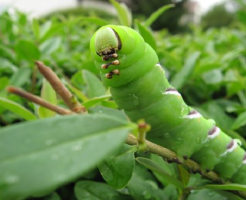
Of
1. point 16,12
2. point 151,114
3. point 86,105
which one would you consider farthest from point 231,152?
point 16,12

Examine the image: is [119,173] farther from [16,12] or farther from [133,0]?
[133,0]

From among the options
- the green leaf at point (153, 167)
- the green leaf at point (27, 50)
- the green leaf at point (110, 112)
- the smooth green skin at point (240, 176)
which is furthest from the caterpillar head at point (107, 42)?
the green leaf at point (27, 50)

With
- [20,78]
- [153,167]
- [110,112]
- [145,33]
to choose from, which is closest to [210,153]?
[153,167]

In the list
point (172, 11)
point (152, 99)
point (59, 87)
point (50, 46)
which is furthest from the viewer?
point (172, 11)

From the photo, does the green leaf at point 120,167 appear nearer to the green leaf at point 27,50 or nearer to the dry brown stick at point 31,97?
the dry brown stick at point 31,97

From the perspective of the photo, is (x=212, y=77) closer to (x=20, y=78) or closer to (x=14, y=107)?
(x=20, y=78)

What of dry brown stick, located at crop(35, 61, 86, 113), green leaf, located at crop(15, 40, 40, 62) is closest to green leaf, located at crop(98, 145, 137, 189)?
dry brown stick, located at crop(35, 61, 86, 113)
